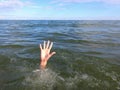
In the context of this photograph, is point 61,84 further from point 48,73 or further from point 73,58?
point 73,58

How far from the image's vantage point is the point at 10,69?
1048 cm

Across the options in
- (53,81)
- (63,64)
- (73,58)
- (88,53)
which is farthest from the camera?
(88,53)

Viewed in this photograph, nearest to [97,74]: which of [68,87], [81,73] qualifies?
[81,73]

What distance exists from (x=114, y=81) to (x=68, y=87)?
2478 millimetres

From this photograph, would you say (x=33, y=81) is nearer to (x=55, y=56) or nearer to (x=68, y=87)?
(x=68, y=87)

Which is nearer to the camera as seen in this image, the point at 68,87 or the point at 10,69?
the point at 68,87

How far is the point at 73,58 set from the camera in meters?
13.0

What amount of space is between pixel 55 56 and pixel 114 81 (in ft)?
18.8

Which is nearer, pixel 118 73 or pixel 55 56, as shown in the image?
pixel 118 73

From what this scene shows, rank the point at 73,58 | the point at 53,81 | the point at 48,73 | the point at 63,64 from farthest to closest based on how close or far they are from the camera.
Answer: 1. the point at 73,58
2. the point at 63,64
3. the point at 48,73
4. the point at 53,81

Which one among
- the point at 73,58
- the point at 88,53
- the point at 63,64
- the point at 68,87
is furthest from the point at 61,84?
the point at 88,53

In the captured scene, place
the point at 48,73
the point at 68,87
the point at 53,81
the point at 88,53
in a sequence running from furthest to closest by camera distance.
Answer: the point at 88,53 < the point at 48,73 < the point at 53,81 < the point at 68,87

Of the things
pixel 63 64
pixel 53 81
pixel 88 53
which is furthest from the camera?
pixel 88 53

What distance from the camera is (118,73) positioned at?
10008 mm
